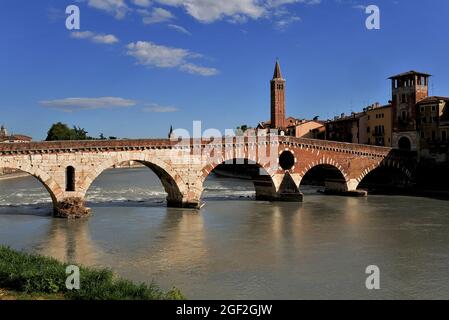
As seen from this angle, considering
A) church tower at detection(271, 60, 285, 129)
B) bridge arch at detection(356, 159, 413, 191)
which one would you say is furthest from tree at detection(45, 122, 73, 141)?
bridge arch at detection(356, 159, 413, 191)

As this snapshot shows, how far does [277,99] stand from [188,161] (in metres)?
22.9

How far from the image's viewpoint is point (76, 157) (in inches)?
1017

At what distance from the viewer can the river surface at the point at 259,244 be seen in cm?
1340

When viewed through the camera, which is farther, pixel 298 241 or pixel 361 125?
pixel 361 125

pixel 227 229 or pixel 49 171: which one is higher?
pixel 49 171

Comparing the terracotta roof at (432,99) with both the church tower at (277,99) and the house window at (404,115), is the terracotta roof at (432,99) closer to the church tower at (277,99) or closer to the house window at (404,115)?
the house window at (404,115)

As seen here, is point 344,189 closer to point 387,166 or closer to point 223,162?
point 387,166

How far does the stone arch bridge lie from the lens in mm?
25000

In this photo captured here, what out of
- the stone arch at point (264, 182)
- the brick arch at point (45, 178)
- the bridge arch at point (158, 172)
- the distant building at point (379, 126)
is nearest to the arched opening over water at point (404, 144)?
the distant building at point (379, 126)

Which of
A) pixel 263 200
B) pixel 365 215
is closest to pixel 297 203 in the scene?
pixel 263 200

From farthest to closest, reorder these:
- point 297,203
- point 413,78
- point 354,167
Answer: point 413,78, point 354,167, point 297,203

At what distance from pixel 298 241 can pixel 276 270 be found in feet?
16.1

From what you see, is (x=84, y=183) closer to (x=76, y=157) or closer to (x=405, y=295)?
(x=76, y=157)

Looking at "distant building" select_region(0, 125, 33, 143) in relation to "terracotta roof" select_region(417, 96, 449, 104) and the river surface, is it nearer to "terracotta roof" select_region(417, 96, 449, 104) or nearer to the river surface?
the river surface
